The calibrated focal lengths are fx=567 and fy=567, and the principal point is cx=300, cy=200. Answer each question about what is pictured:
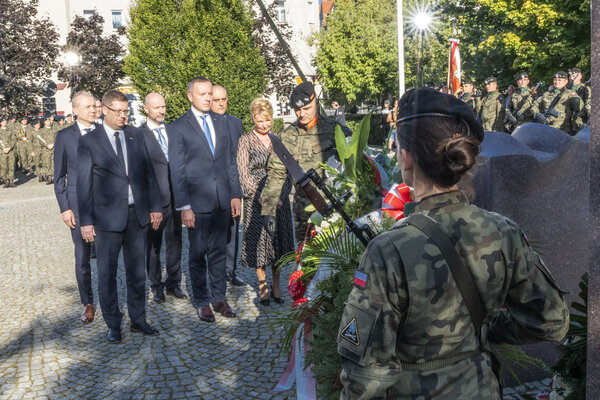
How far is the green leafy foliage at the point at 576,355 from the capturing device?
8.04 feet

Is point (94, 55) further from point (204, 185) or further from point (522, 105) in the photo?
point (204, 185)

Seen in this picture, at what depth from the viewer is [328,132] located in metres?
4.99

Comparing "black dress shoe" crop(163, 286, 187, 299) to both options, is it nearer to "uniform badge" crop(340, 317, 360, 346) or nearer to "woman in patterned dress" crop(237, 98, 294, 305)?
"woman in patterned dress" crop(237, 98, 294, 305)

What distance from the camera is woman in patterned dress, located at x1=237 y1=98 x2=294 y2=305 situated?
18.0 feet

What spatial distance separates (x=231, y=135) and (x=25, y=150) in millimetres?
17448

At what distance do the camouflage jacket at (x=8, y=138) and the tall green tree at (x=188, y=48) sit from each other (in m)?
7.49

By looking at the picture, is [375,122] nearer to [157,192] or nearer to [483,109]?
[483,109]

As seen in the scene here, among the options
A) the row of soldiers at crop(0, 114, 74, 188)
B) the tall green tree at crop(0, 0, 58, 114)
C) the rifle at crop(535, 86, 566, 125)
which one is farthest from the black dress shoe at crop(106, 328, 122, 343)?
the tall green tree at crop(0, 0, 58, 114)

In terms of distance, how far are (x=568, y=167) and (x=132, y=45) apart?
1289cm

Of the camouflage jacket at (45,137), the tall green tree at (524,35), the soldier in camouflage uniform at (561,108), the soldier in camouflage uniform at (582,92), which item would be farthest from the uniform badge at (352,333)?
the tall green tree at (524,35)

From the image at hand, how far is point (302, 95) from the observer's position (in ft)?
15.7

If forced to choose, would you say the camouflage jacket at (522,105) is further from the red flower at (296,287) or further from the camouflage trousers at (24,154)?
the camouflage trousers at (24,154)

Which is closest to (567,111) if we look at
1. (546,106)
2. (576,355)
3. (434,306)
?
(546,106)

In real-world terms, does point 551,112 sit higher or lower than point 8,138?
lower
